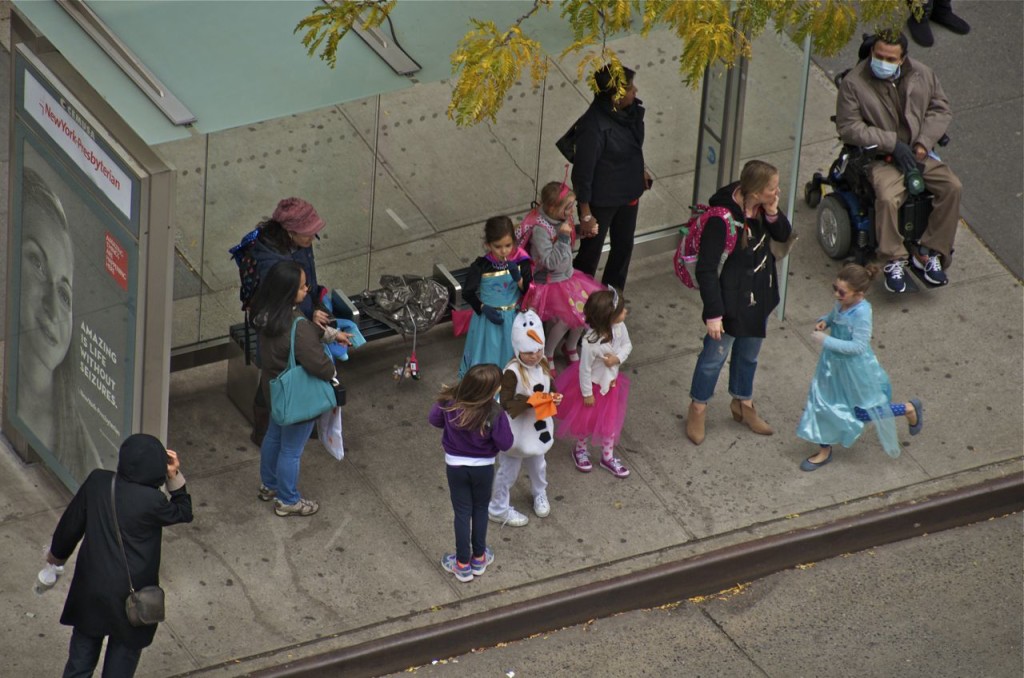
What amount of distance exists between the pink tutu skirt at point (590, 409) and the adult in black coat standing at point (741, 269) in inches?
20.8

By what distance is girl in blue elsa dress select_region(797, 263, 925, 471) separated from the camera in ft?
29.9

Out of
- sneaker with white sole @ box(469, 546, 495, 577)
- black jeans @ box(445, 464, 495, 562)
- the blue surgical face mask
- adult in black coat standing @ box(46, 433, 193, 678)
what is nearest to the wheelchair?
the blue surgical face mask

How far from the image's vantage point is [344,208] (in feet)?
32.6

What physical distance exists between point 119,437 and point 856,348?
376cm

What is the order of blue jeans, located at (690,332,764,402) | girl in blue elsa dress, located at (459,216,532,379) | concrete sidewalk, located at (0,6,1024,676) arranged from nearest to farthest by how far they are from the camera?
concrete sidewalk, located at (0,6,1024,676) < girl in blue elsa dress, located at (459,216,532,379) < blue jeans, located at (690,332,764,402)

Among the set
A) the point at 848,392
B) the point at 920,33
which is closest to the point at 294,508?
the point at 848,392

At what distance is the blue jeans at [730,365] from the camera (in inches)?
372

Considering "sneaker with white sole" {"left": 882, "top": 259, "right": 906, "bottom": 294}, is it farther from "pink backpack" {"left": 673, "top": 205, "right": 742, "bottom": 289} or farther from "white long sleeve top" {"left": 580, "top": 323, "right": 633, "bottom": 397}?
"white long sleeve top" {"left": 580, "top": 323, "right": 633, "bottom": 397}

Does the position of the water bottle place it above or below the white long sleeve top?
above

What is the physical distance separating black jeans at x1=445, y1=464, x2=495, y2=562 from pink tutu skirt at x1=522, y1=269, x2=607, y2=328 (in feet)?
4.51

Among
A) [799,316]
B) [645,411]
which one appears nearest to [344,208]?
[645,411]

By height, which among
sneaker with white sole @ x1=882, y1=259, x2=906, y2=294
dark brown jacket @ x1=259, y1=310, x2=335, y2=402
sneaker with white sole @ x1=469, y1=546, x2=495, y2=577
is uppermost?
dark brown jacket @ x1=259, y1=310, x2=335, y2=402

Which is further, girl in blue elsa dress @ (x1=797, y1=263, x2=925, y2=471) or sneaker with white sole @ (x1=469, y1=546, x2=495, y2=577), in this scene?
girl in blue elsa dress @ (x1=797, y1=263, x2=925, y2=471)

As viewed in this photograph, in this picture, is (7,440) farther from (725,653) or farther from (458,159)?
(725,653)
